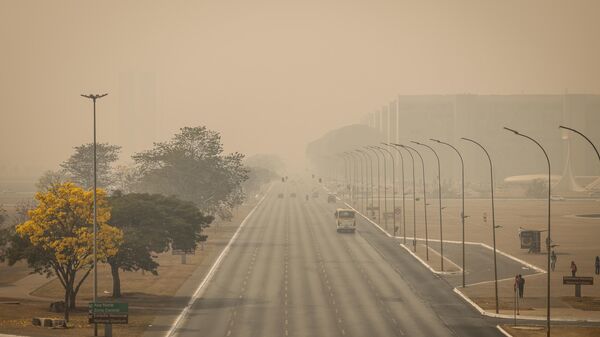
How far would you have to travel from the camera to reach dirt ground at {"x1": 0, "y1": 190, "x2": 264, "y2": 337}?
6550cm

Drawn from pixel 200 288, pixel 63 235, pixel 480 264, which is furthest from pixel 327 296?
pixel 480 264

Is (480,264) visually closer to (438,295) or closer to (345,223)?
(438,295)

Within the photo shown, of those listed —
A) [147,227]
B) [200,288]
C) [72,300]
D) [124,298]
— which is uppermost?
[147,227]

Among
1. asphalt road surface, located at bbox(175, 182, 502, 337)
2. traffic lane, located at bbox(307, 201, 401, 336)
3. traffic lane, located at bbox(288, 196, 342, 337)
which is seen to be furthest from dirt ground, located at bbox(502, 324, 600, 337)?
traffic lane, located at bbox(288, 196, 342, 337)

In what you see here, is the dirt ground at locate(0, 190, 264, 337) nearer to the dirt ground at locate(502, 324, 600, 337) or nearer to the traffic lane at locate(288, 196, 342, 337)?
the traffic lane at locate(288, 196, 342, 337)

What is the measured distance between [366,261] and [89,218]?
132 ft

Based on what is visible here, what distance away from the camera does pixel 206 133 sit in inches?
6467

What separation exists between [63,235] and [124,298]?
9.67 meters

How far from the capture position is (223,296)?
3214 inches

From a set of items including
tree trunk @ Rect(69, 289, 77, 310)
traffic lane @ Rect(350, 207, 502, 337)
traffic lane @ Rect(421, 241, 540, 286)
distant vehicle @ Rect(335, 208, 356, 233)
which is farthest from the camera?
distant vehicle @ Rect(335, 208, 356, 233)

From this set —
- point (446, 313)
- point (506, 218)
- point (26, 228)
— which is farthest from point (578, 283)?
point (506, 218)

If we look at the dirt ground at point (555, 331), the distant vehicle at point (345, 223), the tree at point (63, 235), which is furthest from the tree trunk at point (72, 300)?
the distant vehicle at point (345, 223)

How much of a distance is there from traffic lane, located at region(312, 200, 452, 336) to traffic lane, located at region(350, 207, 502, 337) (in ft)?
2.12

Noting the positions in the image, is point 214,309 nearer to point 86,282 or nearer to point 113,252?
point 113,252
